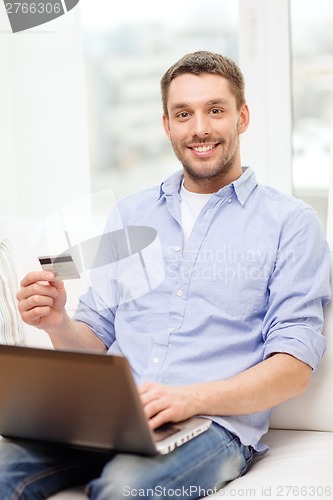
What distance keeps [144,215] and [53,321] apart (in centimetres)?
35

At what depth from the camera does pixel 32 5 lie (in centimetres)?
358

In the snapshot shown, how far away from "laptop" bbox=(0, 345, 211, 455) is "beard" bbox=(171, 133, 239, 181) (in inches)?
23.3

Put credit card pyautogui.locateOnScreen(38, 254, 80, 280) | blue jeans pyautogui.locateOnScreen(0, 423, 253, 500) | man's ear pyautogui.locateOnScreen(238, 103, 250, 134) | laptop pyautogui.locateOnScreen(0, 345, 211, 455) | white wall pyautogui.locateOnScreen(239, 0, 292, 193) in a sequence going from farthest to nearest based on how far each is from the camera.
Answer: white wall pyautogui.locateOnScreen(239, 0, 292, 193) → man's ear pyautogui.locateOnScreen(238, 103, 250, 134) → credit card pyautogui.locateOnScreen(38, 254, 80, 280) → blue jeans pyautogui.locateOnScreen(0, 423, 253, 500) → laptop pyautogui.locateOnScreen(0, 345, 211, 455)

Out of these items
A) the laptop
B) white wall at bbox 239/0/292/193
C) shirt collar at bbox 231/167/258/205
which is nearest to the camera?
the laptop

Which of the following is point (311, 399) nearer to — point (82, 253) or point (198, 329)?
point (198, 329)

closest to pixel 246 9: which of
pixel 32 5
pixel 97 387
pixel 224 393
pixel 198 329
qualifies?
pixel 32 5

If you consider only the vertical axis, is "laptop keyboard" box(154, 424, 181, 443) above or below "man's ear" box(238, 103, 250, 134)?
below

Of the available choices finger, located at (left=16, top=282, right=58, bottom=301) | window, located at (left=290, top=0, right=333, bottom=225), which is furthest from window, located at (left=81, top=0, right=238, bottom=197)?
finger, located at (left=16, top=282, right=58, bottom=301)

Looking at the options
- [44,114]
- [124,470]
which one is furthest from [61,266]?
[44,114]

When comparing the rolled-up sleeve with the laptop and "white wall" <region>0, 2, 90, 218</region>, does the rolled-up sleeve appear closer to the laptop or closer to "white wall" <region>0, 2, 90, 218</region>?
the laptop

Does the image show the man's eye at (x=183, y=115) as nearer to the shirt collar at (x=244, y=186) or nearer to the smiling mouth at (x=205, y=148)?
the smiling mouth at (x=205, y=148)

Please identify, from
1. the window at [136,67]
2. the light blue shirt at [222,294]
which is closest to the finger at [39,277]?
the light blue shirt at [222,294]

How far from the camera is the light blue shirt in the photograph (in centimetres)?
168

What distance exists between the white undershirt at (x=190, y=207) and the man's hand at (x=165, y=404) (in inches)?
18.2
